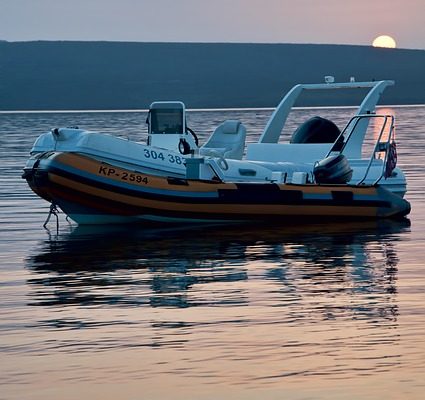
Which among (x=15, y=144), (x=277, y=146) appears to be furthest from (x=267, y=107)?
(x=277, y=146)

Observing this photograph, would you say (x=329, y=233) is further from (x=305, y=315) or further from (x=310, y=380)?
(x=310, y=380)

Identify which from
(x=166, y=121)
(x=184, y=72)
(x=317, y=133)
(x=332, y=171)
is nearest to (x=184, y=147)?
(x=166, y=121)

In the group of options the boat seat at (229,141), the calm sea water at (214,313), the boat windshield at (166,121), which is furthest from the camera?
the boat seat at (229,141)

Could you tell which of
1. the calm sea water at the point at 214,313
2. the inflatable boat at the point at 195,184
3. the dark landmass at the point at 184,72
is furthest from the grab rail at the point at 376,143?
the dark landmass at the point at 184,72

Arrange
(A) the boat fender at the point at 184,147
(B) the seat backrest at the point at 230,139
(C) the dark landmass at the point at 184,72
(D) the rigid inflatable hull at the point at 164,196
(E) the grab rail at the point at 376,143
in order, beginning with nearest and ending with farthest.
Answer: (D) the rigid inflatable hull at the point at 164,196 → (E) the grab rail at the point at 376,143 → (A) the boat fender at the point at 184,147 → (B) the seat backrest at the point at 230,139 → (C) the dark landmass at the point at 184,72

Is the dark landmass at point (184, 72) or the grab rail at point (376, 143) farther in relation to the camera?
the dark landmass at point (184, 72)

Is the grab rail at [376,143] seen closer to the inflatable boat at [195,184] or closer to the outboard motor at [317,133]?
the inflatable boat at [195,184]

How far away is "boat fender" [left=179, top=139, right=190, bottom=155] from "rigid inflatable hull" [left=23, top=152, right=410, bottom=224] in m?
3.31

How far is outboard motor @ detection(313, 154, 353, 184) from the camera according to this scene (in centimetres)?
2177

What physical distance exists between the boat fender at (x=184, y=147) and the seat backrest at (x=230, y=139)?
92cm

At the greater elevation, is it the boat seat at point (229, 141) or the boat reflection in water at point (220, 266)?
the boat seat at point (229, 141)

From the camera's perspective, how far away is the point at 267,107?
136625mm

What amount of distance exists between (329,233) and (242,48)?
162324mm

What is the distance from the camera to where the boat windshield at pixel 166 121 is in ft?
82.2
